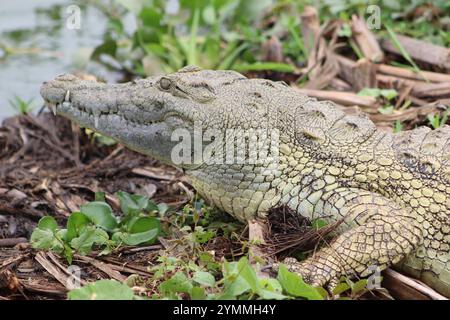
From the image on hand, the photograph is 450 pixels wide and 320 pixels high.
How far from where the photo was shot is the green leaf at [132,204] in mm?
4094

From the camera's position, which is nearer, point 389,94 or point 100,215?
point 100,215

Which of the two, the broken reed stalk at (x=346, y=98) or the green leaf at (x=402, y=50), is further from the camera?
the green leaf at (x=402, y=50)

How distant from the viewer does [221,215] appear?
4000 mm

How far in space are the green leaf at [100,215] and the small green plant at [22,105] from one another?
7.35 feet

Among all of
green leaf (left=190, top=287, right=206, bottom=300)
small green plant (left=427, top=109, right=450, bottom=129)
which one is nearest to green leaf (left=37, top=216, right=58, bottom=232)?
green leaf (left=190, top=287, right=206, bottom=300)

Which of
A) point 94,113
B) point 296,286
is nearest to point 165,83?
point 94,113

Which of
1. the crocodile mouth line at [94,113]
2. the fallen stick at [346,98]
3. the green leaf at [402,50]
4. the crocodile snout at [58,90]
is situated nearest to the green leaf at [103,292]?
the crocodile mouth line at [94,113]

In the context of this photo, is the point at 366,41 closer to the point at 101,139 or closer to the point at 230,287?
the point at 101,139

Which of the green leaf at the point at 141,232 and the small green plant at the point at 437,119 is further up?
the small green plant at the point at 437,119

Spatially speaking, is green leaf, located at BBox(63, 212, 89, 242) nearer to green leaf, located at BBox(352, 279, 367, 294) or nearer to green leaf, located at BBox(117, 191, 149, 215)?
green leaf, located at BBox(117, 191, 149, 215)

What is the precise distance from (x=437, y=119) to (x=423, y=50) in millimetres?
1546

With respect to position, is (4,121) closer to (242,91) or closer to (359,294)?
(242,91)

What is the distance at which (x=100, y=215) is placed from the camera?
3.90 m

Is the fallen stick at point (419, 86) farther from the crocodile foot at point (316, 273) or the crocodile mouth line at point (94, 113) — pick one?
the crocodile foot at point (316, 273)
